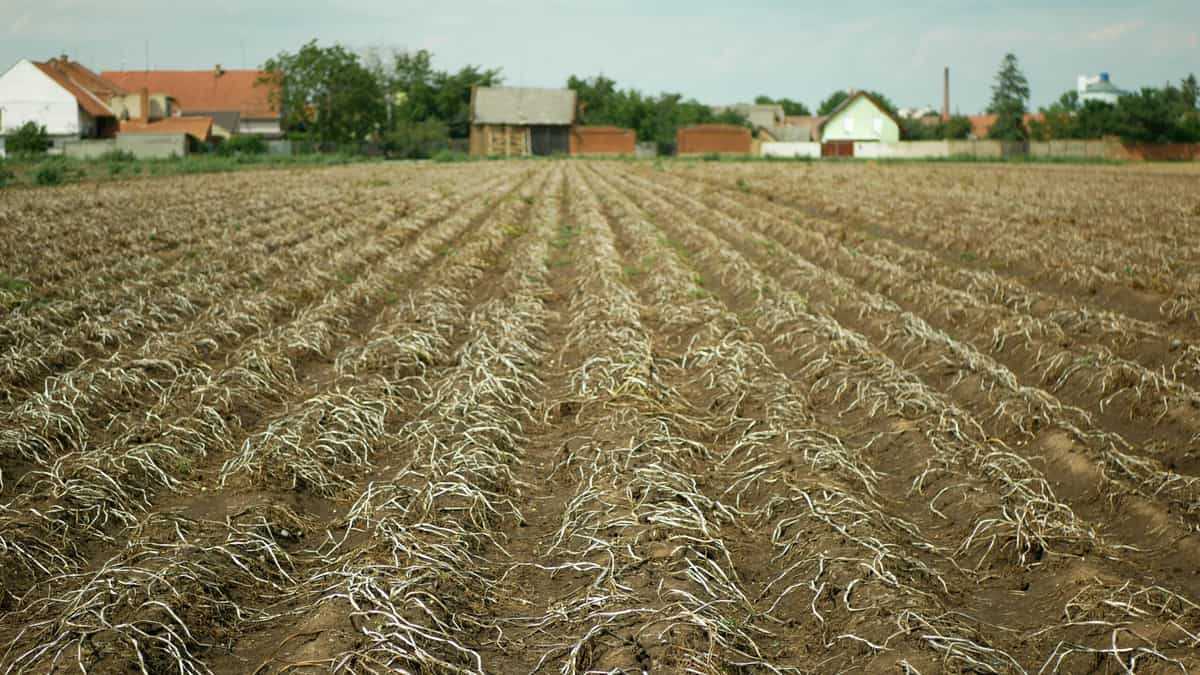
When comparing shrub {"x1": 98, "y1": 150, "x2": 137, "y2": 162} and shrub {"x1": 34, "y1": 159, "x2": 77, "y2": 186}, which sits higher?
shrub {"x1": 98, "y1": 150, "x2": 137, "y2": 162}

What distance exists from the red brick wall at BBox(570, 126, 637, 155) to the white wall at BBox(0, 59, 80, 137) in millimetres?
37062

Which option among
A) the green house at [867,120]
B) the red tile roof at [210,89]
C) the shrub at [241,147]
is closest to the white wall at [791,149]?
the green house at [867,120]

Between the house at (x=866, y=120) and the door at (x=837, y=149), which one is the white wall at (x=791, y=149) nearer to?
the door at (x=837, y=149)

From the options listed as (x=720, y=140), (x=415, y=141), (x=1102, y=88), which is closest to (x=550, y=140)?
(x=415, y=141)

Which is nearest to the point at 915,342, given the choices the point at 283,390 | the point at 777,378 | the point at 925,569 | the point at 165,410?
the point at 777,378

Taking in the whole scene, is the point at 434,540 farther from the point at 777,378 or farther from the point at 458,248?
the point at 458,248

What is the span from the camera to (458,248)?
17.8 m

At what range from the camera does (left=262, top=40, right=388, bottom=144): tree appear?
231ft

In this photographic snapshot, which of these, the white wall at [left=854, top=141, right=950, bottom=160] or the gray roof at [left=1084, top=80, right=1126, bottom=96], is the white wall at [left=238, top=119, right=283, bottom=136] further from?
the gray roof at [left=1084, top=80, right=1126, bottom=96]

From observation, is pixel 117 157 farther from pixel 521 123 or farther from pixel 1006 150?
pixel 1006 150

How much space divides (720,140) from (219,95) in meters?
49.0

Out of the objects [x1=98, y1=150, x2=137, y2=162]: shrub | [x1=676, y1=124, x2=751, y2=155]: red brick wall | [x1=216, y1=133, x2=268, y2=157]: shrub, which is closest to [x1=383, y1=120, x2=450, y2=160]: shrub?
[x1=216, y1=133, x2=268, y2=157]: shrub

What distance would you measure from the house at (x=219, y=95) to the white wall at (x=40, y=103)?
16856mm

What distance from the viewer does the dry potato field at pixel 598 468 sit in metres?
4.49
